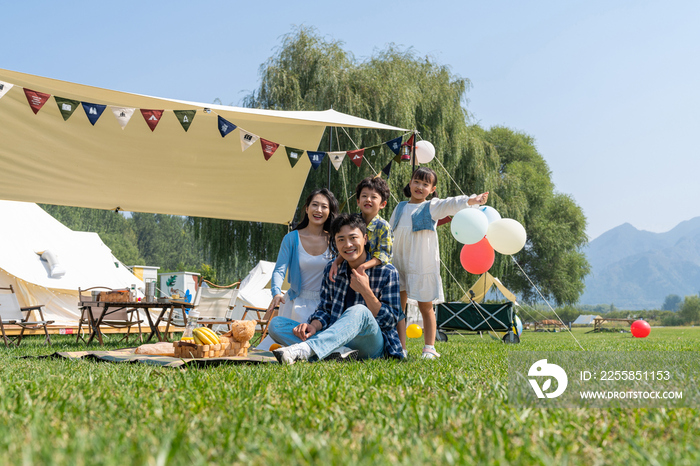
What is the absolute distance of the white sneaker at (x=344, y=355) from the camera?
3.02 metres

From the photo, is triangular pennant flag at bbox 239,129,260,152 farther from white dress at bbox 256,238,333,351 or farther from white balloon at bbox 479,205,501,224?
white balloon at bbox 479,205,501,224

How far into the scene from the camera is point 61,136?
5539 millimetres

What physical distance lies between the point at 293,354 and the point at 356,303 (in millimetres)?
708

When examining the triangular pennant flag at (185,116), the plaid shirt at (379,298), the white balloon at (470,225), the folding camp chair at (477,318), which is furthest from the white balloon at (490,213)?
the triangular pennant flag at (185,116)

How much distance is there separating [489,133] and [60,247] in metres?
18.0

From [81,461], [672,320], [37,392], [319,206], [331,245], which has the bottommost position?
[672,320]

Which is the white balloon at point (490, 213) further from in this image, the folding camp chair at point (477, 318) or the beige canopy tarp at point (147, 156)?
the folding camp chair at point (477, 318)

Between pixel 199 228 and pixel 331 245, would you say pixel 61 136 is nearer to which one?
pixel 331 245

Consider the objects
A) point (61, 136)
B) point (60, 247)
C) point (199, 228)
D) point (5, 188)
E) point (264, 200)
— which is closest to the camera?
point (61, 136)

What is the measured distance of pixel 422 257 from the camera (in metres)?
3.93

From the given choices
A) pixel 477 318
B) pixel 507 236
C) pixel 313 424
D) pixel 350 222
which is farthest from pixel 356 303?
pixel 477 318

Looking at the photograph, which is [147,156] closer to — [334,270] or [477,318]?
[334,270]

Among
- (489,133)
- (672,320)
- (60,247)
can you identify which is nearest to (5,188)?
(60,247)

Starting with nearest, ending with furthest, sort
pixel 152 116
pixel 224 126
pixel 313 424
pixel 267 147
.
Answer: pixel 313 424 < pixel 152 116 < pixel 224 126 < pixel 267 147
